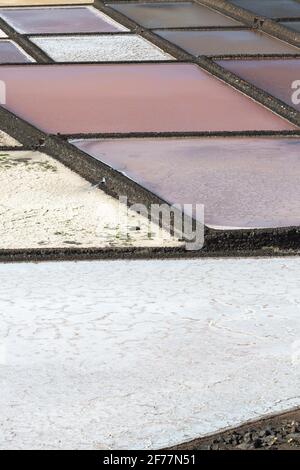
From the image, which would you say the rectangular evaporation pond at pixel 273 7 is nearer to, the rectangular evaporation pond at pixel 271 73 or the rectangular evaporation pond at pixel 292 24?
the rectangular evaporation pond at pixel 292 24

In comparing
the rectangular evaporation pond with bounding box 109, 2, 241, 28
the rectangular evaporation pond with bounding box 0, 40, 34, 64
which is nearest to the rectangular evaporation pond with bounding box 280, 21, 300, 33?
the rectangular evaporation pond with bounding box 109, 2, 241, 28

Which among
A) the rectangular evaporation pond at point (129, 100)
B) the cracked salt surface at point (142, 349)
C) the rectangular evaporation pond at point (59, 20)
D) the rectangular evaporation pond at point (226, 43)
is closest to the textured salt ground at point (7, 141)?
the rectangular evaporation pond at point (129, 100)

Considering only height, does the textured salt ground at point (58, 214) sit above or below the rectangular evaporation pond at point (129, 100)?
below

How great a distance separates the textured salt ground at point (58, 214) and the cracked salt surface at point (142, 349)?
21 centimetres

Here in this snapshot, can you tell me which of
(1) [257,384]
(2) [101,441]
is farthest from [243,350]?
(2) [101,441]

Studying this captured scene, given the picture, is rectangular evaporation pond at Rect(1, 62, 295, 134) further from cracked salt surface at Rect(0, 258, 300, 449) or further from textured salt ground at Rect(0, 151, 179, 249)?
cracked salt surface at Rect(0, 258, 300, 449)

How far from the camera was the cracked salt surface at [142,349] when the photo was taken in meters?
3.04

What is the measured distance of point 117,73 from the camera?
6977 millimetres

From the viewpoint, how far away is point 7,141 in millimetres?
5672

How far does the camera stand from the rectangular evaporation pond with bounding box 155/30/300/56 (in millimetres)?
7832

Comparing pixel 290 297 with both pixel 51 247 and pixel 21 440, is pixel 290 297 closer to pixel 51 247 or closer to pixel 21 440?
pixel 51 247

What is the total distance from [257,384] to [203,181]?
1708 mm

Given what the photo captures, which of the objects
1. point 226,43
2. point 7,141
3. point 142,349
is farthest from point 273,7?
point 142,349

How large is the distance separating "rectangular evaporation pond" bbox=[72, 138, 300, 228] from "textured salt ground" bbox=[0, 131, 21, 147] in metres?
0.29
